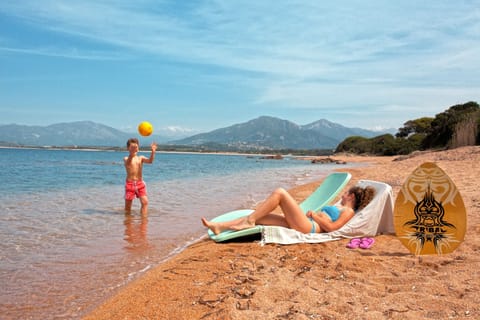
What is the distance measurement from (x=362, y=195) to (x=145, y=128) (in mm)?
4585

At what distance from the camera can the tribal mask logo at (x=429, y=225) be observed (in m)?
4.41

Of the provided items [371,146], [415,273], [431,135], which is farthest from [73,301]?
[371,146]

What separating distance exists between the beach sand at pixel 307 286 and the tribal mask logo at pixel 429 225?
0.18 metres

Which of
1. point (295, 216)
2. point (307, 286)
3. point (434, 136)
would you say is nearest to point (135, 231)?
point (295, 216)

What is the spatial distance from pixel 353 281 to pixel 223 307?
4.52ft

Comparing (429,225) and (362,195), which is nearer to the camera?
(429,225)

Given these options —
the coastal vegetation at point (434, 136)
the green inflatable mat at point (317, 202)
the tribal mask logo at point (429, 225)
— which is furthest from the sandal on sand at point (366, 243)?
the coastal vegetation at point (434, 136)

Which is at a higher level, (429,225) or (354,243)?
(429,225)

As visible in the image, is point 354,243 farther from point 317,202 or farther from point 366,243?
point 317,202

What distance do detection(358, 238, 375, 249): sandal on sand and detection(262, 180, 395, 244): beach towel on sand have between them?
0.32 m

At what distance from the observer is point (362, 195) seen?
5.98m

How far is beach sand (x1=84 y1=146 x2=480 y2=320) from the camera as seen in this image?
10.1 ft

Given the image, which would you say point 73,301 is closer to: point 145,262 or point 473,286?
point 145,262

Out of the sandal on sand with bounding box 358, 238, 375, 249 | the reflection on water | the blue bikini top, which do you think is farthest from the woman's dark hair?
the reflection on water
